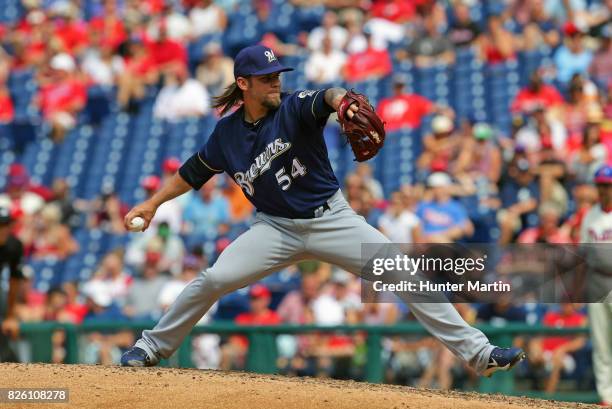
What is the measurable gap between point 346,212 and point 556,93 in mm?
5906

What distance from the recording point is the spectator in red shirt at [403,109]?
38.8 ft

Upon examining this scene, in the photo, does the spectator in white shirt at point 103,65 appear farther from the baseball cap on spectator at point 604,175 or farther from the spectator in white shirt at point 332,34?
the baseball cap on spectator at point 604,175

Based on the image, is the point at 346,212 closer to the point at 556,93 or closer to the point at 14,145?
the point at 556,93

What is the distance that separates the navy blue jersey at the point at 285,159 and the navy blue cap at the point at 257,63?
177 mm

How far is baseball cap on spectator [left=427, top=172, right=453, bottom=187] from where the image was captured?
33.4ft

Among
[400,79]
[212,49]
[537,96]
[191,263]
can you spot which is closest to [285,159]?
[191,263]

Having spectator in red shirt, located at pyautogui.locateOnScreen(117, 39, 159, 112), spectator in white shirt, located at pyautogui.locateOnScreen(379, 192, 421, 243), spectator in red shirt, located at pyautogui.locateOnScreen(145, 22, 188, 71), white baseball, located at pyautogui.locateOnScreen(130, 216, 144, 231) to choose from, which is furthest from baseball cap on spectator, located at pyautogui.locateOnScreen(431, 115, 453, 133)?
white baseball, located at pyautogui.locateOnScreen(130, 216, 144, 231)

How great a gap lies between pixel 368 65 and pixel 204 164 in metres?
6.77

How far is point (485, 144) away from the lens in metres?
10.7

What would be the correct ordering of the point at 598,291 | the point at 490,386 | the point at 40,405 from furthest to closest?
1. the point at 490,386
2. the point at 598,291
3. the point at 40,405

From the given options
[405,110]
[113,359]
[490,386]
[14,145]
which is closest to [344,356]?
[490,386]

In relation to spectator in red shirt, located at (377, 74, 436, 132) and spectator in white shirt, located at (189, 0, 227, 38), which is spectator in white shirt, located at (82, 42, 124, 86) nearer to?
spectator in white shirt, located at (189, 0, 227, 38)

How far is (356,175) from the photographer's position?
35.2 ft

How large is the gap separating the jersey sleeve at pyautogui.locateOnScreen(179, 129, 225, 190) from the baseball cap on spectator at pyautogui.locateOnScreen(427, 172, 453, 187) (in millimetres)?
4294
